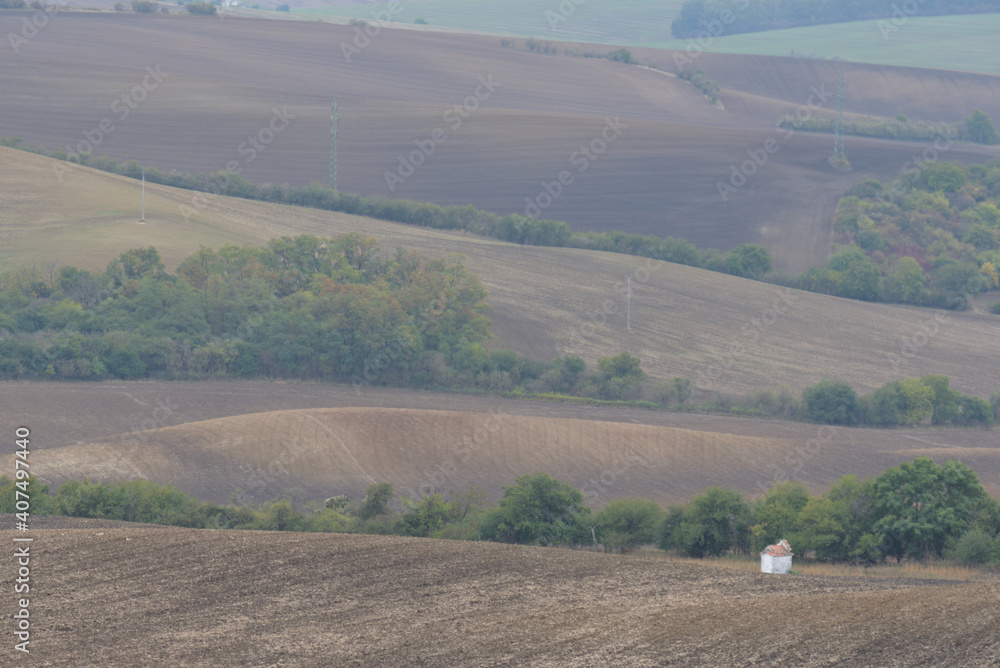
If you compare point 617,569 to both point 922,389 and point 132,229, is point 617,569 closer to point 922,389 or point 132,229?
point 922,389

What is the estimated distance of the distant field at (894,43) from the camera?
151625mm

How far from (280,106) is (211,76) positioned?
8252mm

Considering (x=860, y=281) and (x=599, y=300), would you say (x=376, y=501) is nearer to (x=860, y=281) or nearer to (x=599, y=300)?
(x=599, y=300)

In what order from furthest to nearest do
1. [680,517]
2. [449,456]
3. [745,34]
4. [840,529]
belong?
[745,34] → [449,456] → [680,517] → [840,529]

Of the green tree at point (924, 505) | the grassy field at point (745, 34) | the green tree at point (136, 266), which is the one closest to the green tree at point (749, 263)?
the green tree at point (136, 266)

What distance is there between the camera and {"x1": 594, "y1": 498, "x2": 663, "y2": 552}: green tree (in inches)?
1265

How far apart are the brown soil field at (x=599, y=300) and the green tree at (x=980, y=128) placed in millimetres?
54553

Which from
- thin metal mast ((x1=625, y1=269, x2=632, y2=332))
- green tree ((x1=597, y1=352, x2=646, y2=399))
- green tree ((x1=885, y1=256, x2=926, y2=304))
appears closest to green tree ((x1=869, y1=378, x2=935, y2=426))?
green tree ((x1=597, y1=352, x2=646, y2=399))

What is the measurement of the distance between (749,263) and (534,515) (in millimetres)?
52257

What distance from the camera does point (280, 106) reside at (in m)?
100

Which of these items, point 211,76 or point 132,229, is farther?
point 211,76

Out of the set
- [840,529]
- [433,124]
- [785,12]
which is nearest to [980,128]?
[433,124]

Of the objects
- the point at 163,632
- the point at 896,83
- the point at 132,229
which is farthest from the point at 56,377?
the point at 896,83

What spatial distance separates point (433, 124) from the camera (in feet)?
332
